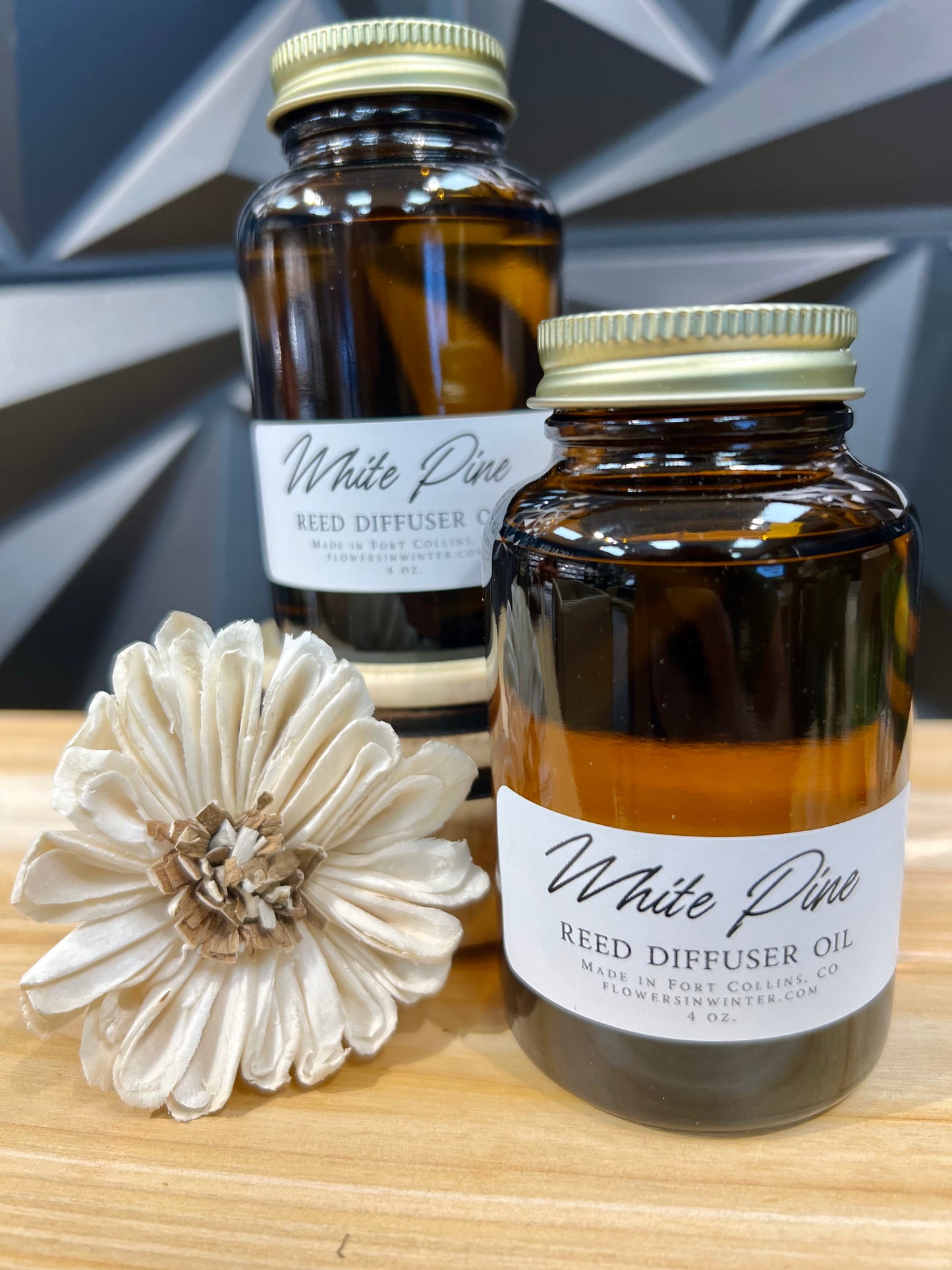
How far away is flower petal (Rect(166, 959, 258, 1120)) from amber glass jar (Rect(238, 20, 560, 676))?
123 millimetres

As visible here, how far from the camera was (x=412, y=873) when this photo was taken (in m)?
0.33

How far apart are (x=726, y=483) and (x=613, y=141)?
0.37 meters

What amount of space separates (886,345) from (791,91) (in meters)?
0.15

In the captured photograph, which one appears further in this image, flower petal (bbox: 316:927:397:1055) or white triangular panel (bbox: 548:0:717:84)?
white triangular panel (bbox: 548:0:717:84)

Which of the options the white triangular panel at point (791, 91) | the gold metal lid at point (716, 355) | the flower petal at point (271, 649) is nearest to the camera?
the gold metal lid at point (716, 355)

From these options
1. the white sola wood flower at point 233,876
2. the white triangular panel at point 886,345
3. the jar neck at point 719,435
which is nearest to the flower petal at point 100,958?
the white sola wood flower at point 233,876

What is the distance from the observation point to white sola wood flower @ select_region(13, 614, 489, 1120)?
0.31 meters

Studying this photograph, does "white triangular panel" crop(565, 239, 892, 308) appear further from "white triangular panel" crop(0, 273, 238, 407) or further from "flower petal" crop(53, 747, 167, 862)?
"flower petal" crop(53, 747, 167, 862)

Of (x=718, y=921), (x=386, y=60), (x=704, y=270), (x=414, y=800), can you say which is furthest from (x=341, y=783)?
(x=704, y=270)

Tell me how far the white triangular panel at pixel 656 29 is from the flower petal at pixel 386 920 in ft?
1.57

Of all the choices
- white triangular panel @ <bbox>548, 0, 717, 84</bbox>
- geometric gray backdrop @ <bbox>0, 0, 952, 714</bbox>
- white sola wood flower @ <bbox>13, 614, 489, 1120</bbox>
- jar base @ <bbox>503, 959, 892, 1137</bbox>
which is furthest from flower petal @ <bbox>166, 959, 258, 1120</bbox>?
white triangular panel @ <bbox>548, 0, 717, 84</bbox>

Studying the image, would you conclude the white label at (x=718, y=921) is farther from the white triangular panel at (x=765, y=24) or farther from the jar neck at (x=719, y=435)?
the white triangular panel at (x=765, y=24)

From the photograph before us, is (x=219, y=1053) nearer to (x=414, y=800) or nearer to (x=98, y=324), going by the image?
(x=414, y=800)

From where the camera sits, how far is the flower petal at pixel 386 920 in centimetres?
32
